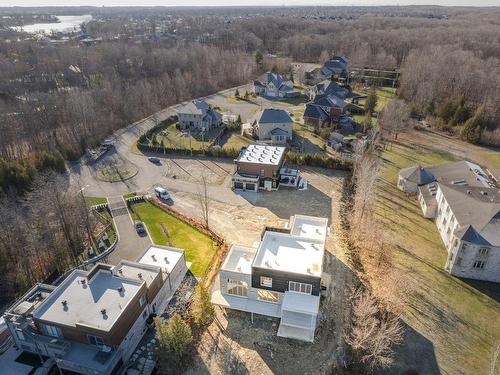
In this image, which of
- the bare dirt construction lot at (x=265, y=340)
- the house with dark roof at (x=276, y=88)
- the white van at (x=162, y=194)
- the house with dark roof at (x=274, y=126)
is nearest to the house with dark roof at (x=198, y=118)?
the house with dark roof at (x=274, y=126)

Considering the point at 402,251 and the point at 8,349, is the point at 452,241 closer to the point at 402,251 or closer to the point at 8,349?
the point at 402,251

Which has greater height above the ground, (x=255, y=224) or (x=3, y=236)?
(x=3, y=236)

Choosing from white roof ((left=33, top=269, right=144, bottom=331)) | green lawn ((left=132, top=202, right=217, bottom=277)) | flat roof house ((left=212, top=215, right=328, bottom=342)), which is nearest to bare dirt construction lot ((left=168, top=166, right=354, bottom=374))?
flat roof house ((left=212, top=215, right=328, bottom=342))

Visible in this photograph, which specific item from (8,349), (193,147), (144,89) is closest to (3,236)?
(8,349)

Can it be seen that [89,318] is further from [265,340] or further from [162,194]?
[162,194]

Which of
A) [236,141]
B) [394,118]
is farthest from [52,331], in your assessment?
[394,118]

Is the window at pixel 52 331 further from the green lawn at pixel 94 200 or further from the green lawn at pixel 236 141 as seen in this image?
the green lawn at pixel 236 141
